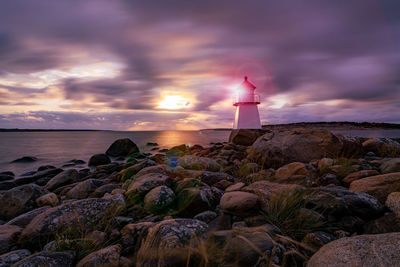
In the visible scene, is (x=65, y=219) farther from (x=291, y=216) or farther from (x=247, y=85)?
(x=247, y=85)

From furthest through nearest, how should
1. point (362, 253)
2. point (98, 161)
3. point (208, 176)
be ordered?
point (98, 161)
point (208, 176)
point (362, 253)

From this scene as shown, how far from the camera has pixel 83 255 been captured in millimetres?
2428

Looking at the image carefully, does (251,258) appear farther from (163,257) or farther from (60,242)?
(60,242)

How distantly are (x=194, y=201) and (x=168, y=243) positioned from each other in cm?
131

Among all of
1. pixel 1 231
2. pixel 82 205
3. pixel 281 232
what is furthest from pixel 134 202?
pixel 281 232

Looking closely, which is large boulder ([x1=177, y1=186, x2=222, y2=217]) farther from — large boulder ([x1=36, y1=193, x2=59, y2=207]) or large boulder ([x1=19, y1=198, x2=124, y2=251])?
large boulder ([x1=36, y1=193, x2=59, y2=207])

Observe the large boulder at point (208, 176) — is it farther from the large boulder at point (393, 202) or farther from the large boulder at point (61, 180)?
the large boulder at point (61, 180)

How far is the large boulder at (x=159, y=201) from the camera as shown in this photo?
355 cm

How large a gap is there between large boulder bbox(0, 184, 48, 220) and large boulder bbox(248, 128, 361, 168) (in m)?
6.21

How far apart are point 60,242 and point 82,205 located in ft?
2.94

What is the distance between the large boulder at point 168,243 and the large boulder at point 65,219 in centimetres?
124

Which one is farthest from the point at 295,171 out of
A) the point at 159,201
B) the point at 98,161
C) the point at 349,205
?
the point at 98,161

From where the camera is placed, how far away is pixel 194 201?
3436 mm

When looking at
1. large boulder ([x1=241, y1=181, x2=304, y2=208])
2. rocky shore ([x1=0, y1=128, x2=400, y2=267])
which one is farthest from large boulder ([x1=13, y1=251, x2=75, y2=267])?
large boulder ([x1=241, y1=181, x2=304, y2=208])
